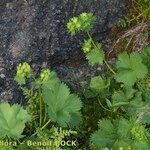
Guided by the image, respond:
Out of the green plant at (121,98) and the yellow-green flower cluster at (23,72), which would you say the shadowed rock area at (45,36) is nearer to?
the green plant at (121,98)

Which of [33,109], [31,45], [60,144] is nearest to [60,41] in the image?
[31,45]

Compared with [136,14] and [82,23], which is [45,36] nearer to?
[82,23]

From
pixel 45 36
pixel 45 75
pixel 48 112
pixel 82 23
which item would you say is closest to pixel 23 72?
pixel 45 75

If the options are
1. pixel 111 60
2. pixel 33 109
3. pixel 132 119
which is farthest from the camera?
pixel 111 60

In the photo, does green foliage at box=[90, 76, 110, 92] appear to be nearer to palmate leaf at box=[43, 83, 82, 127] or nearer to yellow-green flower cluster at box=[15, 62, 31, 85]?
palmate leaf at box=[43, 83, 82, 127]

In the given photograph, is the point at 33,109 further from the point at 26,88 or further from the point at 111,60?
the point at 111,60
